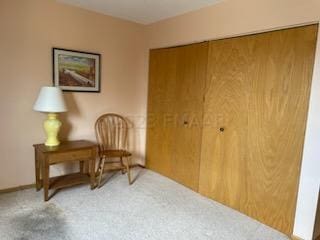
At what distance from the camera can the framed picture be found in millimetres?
2855

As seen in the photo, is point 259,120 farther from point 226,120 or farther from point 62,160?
point 62,160

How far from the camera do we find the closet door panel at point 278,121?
6.49 feet

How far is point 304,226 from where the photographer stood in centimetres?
200

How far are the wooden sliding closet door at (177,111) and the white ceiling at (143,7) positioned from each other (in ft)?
1.43

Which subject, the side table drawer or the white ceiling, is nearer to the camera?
the side table drawer

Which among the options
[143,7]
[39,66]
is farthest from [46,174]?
[143,7]

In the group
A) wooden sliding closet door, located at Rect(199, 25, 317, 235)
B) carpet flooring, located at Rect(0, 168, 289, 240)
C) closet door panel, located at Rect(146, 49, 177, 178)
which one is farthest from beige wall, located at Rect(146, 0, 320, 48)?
carpet flooring, located at Rect(0, 168, 289, 240)

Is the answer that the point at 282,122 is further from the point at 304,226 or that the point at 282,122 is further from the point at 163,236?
the point at 163,236

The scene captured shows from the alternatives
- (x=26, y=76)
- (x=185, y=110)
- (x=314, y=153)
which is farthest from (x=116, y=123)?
(x=314, y=153)

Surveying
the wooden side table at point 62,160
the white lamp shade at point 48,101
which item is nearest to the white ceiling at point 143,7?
the white lamp shade at point 48,101

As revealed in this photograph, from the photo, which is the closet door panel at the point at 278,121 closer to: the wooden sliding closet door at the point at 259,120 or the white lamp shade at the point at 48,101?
the wooden sliding closet door at the point at 259,120

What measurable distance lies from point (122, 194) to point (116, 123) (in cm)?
110

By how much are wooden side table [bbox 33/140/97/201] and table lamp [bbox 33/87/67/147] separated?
14 cm

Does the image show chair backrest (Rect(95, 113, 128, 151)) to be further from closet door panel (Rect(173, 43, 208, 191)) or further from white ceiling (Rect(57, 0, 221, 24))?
white ceiling (Rect(57, 0, 221, 24))
